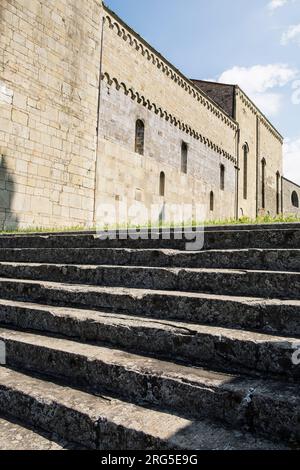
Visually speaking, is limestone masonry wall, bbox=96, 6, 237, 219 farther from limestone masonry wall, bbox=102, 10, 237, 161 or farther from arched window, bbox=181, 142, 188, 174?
arched window, bbox=181, 142, 188, 174

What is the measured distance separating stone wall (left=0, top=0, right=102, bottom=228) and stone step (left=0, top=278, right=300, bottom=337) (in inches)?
251

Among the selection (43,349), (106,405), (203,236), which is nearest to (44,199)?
(203,236)

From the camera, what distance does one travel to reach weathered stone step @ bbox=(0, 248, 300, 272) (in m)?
3.58

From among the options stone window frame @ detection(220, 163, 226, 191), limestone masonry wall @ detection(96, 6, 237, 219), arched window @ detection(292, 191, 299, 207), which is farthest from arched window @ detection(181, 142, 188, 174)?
arched window @ detection(292, 191, 299, 207)

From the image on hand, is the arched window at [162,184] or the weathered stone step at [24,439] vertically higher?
the arched window at [162,184]

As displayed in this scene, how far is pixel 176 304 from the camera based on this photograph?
10.5ft

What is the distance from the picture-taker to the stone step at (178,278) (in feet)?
10.1

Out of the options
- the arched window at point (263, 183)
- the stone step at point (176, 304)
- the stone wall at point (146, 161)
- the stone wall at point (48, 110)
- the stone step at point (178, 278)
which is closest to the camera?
the stone step at point (176, 304)

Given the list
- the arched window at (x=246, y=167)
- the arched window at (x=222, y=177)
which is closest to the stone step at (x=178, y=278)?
the arched window at (x=222, y=177)

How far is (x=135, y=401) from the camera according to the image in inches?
95.1

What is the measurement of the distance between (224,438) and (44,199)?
9.75m

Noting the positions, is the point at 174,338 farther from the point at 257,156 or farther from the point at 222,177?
the point at 257,156

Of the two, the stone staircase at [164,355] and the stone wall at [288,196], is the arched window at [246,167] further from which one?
the stone staircase at [164,355]

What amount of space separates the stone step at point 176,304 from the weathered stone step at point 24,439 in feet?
4.25
